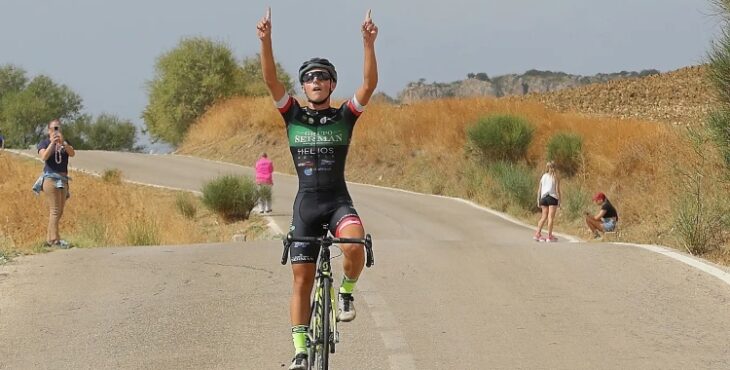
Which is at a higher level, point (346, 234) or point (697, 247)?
point (346, 234)

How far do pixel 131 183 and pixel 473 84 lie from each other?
392 feet

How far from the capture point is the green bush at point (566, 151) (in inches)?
1196

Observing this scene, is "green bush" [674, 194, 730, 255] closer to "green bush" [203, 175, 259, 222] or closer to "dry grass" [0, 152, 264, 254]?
"dry grass" [0, 152, 264, 254]

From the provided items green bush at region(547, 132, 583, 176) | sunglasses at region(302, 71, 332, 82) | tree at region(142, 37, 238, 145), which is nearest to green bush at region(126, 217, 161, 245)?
sunglasses at region(302, 71, 332, 82)

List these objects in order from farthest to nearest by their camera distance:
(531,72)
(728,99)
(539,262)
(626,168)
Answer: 1. (531,72)
2. (626,168)
3. (728,99)
4. (539,262)

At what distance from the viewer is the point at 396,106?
41656mm

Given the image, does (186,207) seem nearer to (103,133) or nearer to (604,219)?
(604,219)

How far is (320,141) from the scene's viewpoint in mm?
5746

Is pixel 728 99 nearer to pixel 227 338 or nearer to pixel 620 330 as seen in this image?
pixel 620 330

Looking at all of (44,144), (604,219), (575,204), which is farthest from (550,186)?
(44,144)

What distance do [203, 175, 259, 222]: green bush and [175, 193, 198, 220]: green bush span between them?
0.67 metres

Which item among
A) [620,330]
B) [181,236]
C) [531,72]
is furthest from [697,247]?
[531,72]

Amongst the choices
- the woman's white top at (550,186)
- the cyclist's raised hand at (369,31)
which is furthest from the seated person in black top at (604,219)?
the cyclist's raised hand at (369,31)

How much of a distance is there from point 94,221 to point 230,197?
9.37 m
